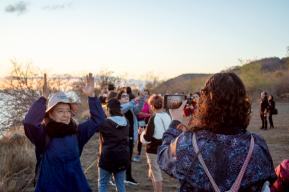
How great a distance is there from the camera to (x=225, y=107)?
3146 millimetres

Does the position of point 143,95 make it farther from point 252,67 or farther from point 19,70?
point 252,67

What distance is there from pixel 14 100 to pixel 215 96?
13.5 meters

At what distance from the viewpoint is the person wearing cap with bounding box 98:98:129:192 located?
7023mm

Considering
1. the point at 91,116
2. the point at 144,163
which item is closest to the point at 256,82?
the point at 144,163

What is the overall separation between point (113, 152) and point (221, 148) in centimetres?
409

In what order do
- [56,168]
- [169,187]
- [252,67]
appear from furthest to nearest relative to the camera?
[252,67] → [169,187] → [56,168]

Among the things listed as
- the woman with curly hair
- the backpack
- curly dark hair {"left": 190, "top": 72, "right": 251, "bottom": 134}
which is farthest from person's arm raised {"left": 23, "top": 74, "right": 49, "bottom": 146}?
the backpack

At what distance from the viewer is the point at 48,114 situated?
15.7 feet

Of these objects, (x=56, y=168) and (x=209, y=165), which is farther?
(x=56, y=168)

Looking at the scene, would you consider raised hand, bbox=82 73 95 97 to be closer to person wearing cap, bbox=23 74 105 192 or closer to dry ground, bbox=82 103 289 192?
person wearing cap, bbox=23 74 105 192

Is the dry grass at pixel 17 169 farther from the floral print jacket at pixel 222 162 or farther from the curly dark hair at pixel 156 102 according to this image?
the floral print jacket at pixel 222 162

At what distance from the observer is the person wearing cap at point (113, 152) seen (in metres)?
7.02

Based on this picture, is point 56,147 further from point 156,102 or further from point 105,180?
point 156,102

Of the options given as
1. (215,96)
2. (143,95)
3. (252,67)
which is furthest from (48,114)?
(252,67)
